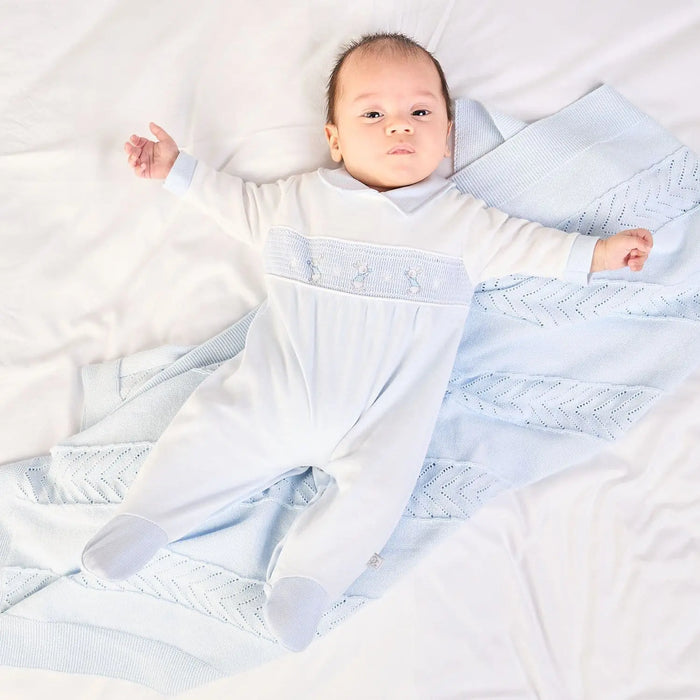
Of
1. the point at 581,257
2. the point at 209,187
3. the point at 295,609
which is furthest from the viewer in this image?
the point at 209,187

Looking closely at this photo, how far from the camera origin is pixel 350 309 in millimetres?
1382

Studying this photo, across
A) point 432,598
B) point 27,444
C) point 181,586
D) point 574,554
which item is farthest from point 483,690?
point 27,444

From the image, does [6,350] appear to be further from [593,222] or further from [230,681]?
[593,222]

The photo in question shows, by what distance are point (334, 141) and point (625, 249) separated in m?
0.51

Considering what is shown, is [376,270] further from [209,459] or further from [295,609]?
[295,609]

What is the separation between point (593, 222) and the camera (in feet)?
4.66

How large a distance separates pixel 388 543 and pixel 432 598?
113mm

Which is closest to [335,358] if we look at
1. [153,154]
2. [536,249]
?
[536,249]

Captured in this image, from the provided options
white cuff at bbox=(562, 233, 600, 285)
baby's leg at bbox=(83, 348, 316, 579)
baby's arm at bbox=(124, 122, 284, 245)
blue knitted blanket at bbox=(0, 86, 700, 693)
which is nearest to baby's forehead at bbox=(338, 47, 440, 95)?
blue knitted blanket at bbox=(0, 86, 700, 693)

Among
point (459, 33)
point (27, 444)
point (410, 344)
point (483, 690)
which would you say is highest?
point (459, 33)

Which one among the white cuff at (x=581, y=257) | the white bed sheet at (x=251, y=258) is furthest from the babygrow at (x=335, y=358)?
the white bed sheet at (x=251, y=258)

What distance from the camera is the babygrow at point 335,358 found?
1.29 metres

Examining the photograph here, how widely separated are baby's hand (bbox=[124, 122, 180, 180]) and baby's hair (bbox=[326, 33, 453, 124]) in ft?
0.90

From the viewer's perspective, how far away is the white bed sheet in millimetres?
1384
